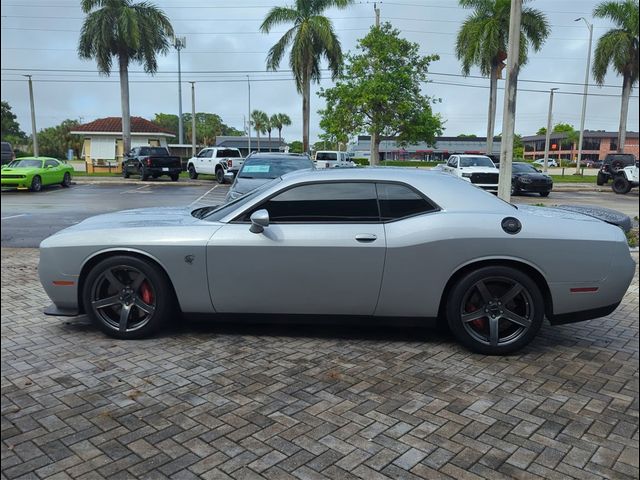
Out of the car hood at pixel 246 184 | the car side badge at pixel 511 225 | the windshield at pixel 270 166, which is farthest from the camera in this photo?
the windshield at pixel 270 166

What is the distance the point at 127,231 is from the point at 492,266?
113 inches

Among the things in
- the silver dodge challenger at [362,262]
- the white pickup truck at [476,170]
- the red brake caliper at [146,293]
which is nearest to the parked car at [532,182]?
the white pickup truck at [476,170]

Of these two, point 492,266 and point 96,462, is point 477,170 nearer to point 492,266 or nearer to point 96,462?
point 492,266

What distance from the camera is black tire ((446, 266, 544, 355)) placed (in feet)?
13.2

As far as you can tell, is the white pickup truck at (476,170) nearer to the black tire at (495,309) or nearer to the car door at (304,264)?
the black tire at (495,309)

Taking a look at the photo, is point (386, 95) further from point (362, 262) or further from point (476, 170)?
point (362, 262)

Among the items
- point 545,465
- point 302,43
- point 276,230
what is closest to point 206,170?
point 302,43

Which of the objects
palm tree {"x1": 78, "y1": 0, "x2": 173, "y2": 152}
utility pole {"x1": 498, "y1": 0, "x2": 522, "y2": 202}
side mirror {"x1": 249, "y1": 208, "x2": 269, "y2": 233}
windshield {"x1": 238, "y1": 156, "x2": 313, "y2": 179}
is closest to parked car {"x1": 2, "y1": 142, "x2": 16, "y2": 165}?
palm tree {"x1": 78, "y1": 0, "x2": 173, "y2": 152}

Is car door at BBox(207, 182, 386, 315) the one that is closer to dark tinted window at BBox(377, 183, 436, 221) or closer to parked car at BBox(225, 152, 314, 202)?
dark tinted window at BBox(377, 183, 436, 221)

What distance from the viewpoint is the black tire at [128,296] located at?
422cm

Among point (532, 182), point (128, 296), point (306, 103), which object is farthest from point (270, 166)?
point (306, 103)

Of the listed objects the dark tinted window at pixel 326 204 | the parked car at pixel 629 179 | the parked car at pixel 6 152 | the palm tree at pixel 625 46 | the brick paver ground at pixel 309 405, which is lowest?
the brick paver ground at pixel 309 405

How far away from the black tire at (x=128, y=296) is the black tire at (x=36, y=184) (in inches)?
659

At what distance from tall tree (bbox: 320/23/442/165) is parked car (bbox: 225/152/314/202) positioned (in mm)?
12640
